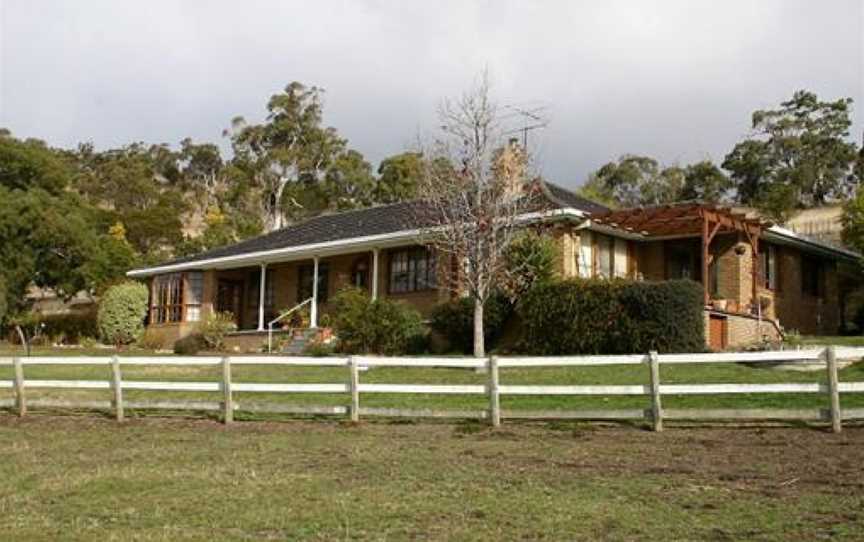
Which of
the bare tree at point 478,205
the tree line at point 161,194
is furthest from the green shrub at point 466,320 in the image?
the tree line at point 161,194

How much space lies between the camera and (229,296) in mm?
35719

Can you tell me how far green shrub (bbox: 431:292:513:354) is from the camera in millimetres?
24453

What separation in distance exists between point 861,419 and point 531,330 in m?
10.5

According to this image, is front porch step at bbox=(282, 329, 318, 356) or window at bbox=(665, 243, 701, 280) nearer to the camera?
window at bbox=(665, 243, 701, 280)

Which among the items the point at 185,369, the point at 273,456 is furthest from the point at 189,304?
the point at 273,456

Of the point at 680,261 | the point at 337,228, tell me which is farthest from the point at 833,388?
the point at 337,228

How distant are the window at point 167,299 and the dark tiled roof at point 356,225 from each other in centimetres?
75

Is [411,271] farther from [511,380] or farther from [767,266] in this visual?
[511,380]

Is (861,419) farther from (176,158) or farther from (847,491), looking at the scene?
(176,158)

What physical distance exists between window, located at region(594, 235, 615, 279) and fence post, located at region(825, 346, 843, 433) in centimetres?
1403

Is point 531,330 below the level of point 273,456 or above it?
above

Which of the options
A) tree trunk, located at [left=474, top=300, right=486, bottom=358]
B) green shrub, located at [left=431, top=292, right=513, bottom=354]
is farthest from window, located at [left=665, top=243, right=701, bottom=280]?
tree trunk, located at [left=474, top=300, right=486, bottom=358]

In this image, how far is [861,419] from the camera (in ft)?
42.0

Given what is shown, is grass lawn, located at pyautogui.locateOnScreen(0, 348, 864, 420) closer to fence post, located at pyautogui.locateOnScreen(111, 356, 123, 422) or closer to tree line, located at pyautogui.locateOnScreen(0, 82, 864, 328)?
fence post, located at pyautogui.locateOnScreen(111, 356, 123, 422)
